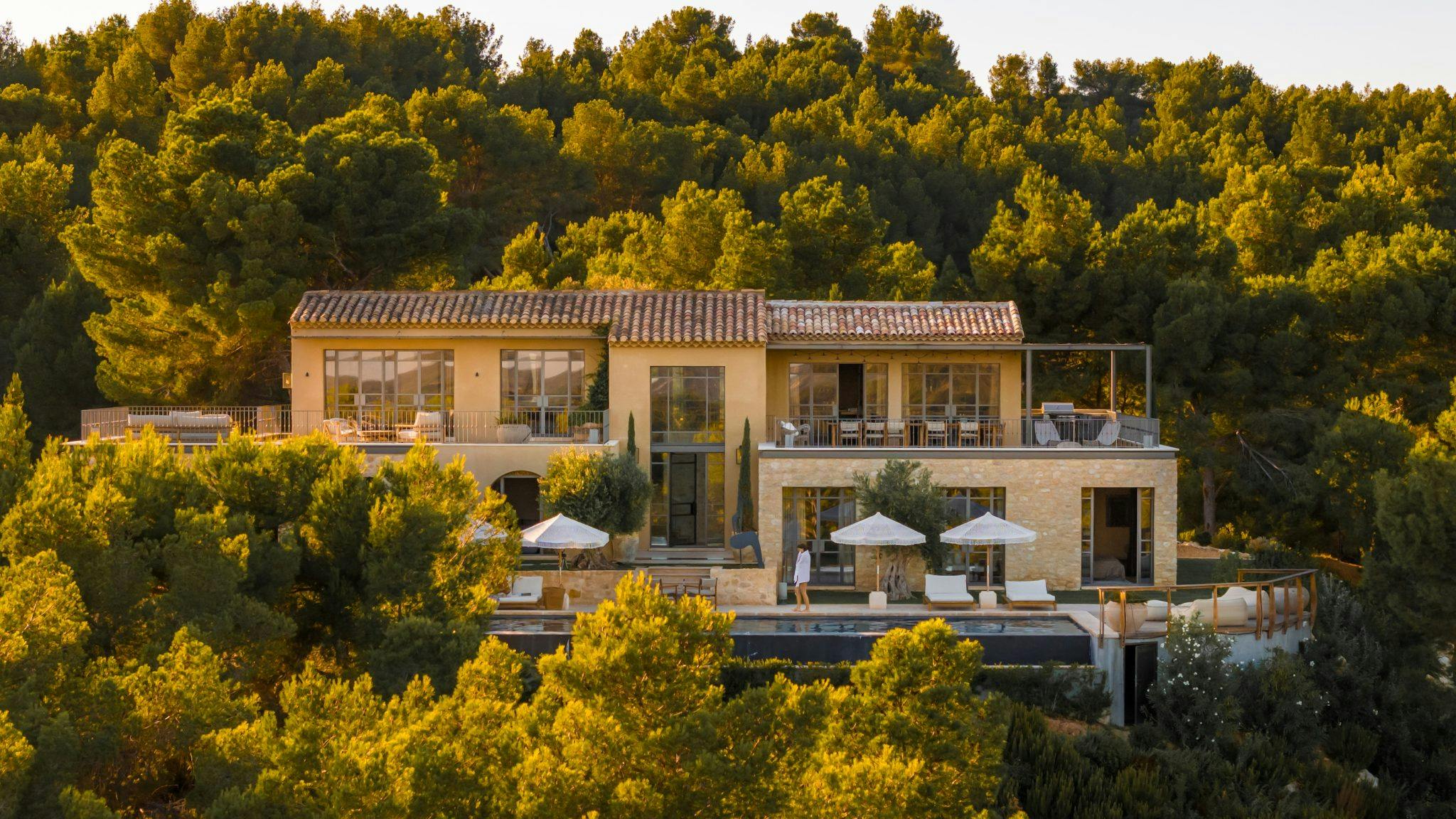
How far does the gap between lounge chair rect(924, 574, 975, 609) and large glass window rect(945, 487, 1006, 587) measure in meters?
1.97

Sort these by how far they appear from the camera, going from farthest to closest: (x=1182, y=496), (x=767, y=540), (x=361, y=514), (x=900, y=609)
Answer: (x=1182, y=496), (x=767, y=540), (x=900, y=609), (x=361, y=514)

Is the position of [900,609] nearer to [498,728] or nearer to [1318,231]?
[498,728]

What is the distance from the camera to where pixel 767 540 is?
27.5 metres

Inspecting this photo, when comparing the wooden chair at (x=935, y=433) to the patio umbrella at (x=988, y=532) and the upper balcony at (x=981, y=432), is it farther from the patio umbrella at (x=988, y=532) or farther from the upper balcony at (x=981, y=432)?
the patio umbrella at (x=988, y=532)

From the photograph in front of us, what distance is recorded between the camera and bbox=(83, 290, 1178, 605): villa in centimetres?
2742

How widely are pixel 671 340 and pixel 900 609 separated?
25.4 feet

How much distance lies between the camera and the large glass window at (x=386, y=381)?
3105 centimetres

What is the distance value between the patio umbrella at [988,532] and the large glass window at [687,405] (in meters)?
5.96

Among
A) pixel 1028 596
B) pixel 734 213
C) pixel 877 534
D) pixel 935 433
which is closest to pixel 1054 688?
pixel 1028 596

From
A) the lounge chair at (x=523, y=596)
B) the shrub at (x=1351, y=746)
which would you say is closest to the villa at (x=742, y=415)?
the lounge chair at (x=523, y=596)

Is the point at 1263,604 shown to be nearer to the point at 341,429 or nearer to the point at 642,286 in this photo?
the point at 341,429

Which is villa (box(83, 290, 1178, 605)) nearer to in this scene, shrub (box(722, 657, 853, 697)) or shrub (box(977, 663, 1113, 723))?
shrub (box(722, 657, 853, 697))

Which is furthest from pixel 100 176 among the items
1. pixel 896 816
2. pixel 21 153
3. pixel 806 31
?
pixel 806 31

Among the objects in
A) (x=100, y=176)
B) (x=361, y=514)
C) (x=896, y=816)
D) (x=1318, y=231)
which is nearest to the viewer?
(x=896, y=816)
